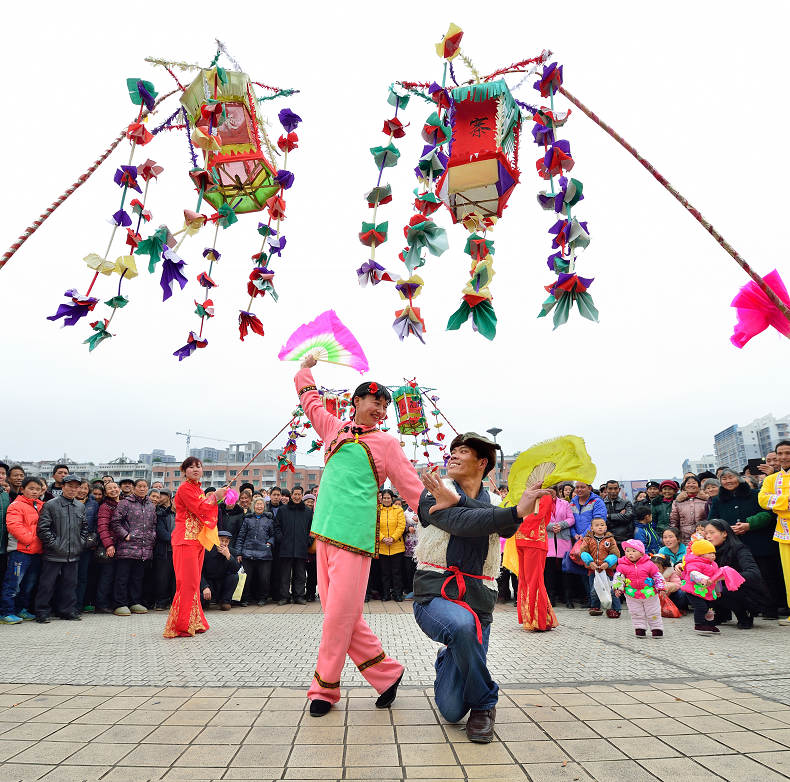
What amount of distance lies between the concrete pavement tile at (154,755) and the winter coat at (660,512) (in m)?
7.57

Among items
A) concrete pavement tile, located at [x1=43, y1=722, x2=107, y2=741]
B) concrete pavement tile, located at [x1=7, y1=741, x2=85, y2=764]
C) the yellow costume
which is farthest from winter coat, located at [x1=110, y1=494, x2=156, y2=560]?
the yellow costume

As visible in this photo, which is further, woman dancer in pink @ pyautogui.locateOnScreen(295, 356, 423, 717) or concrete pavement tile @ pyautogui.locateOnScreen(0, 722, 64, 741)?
woman dancer in pink @ pyautogui.locateOnScreen(295, 356, 423, 717)

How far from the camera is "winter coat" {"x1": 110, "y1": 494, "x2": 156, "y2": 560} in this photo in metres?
8.24

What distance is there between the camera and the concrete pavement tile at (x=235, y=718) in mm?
3098

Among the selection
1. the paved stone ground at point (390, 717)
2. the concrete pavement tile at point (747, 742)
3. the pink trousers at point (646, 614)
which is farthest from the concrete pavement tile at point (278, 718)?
the pink trousers at point (646, 614)

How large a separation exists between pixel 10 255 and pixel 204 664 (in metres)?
3.43

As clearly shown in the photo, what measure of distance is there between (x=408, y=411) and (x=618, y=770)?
35.5 feet

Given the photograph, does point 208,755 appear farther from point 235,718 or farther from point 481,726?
point 481,726

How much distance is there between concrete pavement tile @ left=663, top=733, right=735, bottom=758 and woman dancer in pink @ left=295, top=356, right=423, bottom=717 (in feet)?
4.90

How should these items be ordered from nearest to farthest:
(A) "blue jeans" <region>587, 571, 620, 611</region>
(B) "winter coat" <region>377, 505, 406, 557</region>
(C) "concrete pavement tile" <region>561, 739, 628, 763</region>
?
(C) "concrete pavement tile" <region>561, 739, 628, 763</region>, (A) "blue jeans" <region>587, 571, 620, 611</region>, (B) "winter coat" <region>377, 505, 406, 557</region>

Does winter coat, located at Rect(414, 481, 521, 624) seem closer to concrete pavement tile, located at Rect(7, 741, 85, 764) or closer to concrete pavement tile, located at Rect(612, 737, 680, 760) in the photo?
concrete pavement tile, located at Rect(612, 737, 680, 760)

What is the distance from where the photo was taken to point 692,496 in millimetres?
8055

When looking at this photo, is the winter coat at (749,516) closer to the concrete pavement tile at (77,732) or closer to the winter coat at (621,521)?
the winter coat at (621,521)

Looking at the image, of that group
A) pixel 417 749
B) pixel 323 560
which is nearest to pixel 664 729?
pixel 417 749
